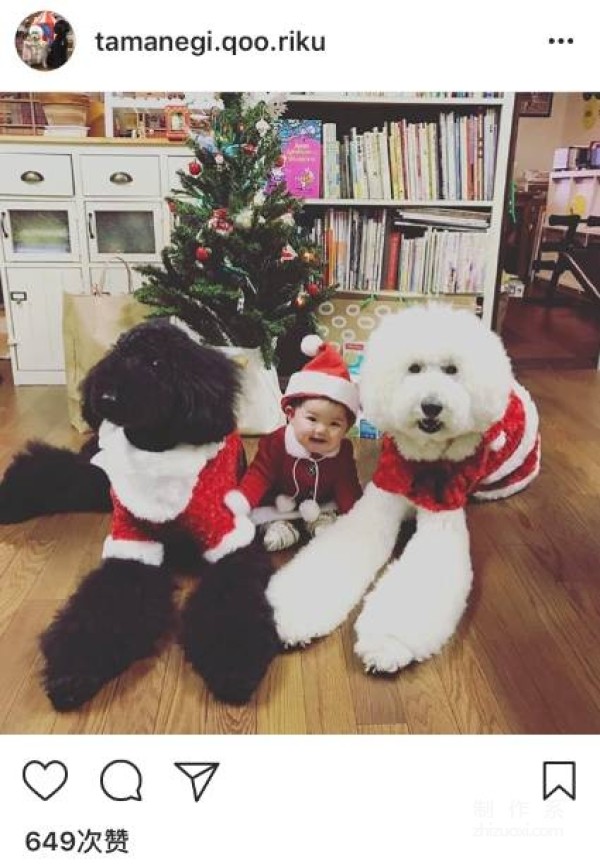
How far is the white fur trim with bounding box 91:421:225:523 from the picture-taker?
1.03 metres

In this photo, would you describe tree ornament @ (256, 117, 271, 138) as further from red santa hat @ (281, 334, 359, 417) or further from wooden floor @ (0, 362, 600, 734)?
wooden floor @ (0, 362, 600, 734)

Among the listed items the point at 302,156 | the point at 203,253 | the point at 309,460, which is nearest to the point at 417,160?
the point at 302,156

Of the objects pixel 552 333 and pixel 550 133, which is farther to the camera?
pixel 550 133

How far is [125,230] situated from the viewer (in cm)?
219

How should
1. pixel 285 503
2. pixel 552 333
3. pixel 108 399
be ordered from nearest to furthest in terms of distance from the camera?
1. pixel 108 399
2. pixel 285 503
3. pixel 552 333

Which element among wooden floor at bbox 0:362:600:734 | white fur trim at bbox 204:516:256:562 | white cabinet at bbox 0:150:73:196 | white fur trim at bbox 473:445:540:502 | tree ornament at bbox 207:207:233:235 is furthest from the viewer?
white cabinet at bbox 0:150:73:196

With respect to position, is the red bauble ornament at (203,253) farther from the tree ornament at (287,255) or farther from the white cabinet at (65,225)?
the white cabinet at (65,225)

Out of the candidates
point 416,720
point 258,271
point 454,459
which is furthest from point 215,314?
point 416,720

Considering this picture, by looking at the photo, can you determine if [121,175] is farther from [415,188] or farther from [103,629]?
[103,629]
